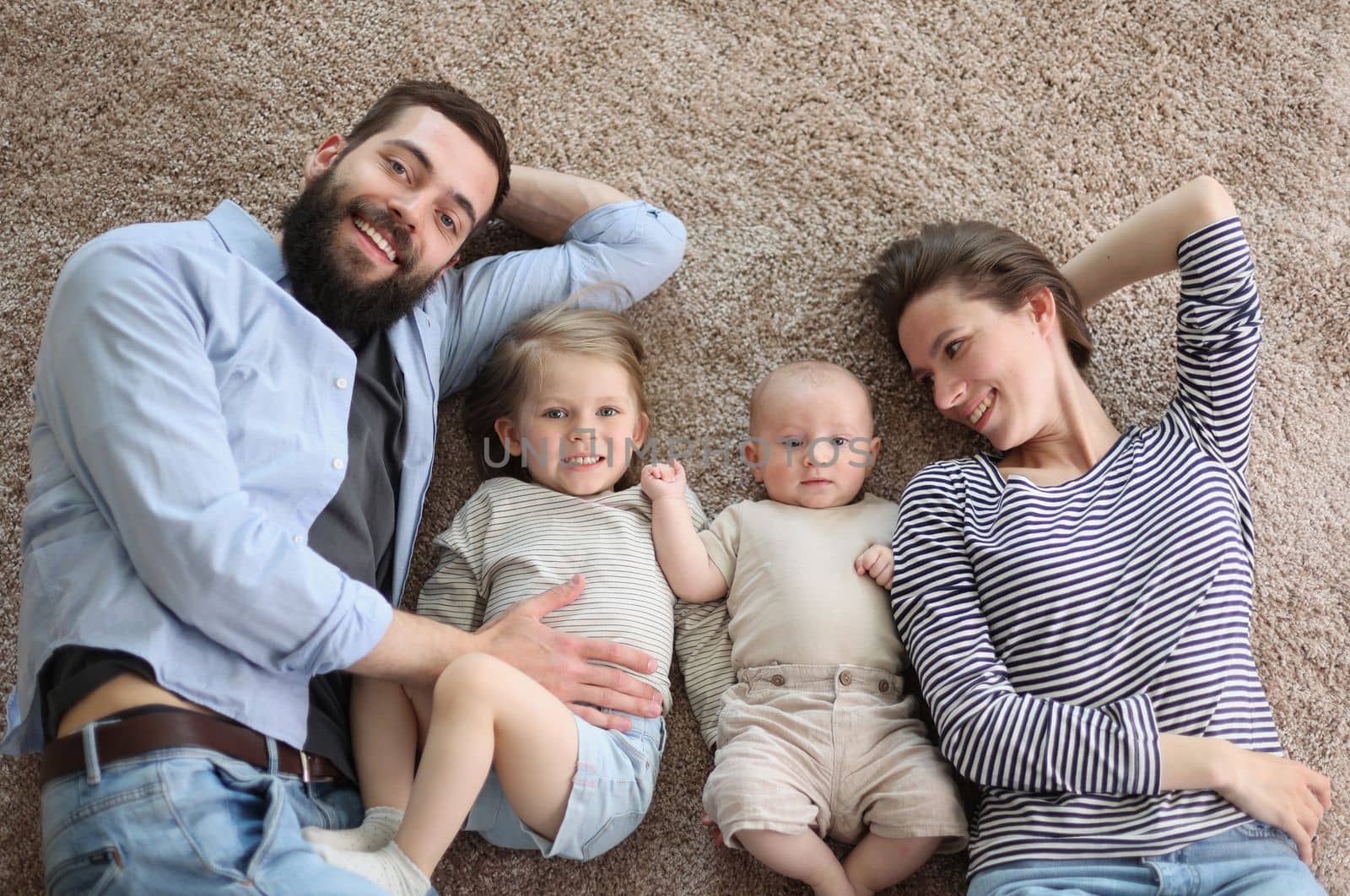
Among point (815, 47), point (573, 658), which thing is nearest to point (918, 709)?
point (573, 658)

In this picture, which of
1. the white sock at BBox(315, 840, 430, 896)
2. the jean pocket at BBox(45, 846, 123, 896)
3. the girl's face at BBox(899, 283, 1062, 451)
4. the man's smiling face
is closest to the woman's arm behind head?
the girl's face at BBox(899, 283, 1062, 451)

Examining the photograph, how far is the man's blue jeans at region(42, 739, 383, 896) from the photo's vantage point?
1.22 m

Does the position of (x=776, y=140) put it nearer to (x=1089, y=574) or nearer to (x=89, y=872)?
(x=1089, y=574)

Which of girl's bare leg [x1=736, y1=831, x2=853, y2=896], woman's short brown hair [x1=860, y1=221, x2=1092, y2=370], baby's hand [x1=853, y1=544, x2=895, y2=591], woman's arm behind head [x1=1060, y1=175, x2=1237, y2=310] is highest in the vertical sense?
woman's arm behind head [x1=1060, y1=175, x2=1237, y2=310]

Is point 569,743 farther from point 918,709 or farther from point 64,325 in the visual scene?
point 64,325

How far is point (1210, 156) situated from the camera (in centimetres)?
198

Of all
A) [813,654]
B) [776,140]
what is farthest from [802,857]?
[776,140]

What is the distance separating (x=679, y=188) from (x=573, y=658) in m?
0.99

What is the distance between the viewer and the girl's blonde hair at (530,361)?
1.75 meters

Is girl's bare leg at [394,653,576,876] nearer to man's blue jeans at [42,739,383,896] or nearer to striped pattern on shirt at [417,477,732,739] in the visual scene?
man's blue jeans at [42,739,383,896]

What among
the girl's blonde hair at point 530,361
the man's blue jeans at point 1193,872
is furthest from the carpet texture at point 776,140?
the man's blue jeans at point 1193,872

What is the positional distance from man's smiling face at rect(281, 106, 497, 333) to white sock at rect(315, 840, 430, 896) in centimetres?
83

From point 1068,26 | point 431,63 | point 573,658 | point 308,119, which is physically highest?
point 1068,26

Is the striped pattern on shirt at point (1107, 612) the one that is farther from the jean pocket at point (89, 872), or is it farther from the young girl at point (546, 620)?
the jean pocket at point (89, 872)
